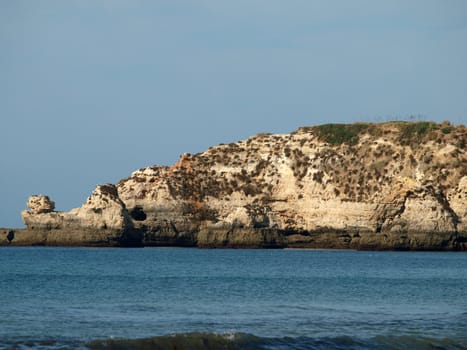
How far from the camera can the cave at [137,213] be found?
8744cm

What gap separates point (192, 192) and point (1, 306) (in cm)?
5915

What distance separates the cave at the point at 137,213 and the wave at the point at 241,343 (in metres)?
61.7

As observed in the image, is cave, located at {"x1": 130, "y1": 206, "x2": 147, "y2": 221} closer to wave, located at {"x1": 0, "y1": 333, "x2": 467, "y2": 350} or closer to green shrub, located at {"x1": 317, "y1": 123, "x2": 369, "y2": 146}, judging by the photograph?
green shrub, located at {"x1": 317, "y1": 123, "x2": 369, "y2": 146}

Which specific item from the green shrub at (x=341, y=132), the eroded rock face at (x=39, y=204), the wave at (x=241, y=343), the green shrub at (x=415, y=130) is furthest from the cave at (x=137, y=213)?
the wave at (x=241, y=343)

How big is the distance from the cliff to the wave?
52388 mm

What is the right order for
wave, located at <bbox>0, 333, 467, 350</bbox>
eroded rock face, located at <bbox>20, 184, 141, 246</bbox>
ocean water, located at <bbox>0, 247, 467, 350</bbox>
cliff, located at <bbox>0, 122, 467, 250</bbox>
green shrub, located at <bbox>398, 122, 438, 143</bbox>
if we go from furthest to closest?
green shrub, located at <bbox>398, 122, 438, 143</bbox>
eroded rock face, located at <bbox>20, 184, 141, 246</bbox>
cliff, located at <bbox>0, 122, 467, 250</bbox>
ocean water, located at <bbox>0, 247, 467, 350</bbox>
wave, located at <bbox>0, 333, 467, 350</bbox>

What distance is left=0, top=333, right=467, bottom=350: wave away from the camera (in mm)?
24125

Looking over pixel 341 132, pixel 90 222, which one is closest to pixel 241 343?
pixel 90 222

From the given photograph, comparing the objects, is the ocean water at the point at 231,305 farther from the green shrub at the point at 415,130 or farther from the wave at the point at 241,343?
the green shrub at the point at 415,130

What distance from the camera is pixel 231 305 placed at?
34906mm

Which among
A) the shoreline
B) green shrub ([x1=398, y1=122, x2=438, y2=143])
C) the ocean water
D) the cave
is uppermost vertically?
green shrub ([x1=398, y1=122, x2=438, y2=143])

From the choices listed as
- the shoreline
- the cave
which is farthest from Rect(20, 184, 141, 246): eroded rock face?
the cave

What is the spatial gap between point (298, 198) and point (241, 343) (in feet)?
213

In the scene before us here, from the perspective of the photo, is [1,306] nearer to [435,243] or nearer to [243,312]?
[243,312]
